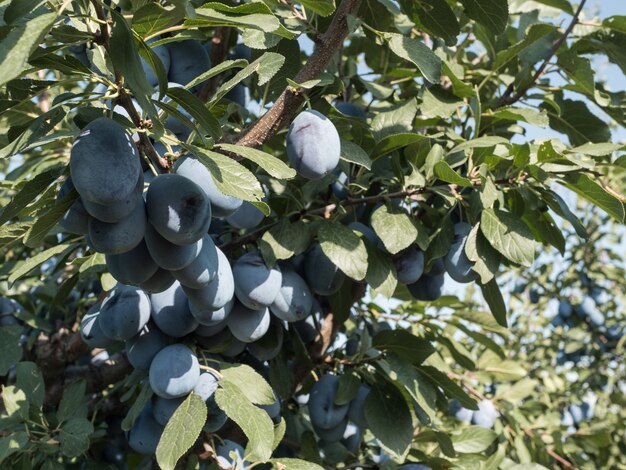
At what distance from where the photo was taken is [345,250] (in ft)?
3.80

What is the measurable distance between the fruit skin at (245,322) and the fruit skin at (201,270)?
0.28 meters

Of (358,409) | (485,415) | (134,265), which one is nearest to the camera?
(134,265)

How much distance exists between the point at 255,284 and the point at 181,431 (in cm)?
26

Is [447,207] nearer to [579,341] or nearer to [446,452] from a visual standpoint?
[446,452]

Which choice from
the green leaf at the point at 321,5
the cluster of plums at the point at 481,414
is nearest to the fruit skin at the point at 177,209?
the green leaf at the point at 321,5

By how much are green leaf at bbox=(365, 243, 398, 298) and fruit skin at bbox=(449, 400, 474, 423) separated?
36.8 inches

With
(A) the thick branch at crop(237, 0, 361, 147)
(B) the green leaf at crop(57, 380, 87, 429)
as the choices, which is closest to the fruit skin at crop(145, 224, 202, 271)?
(A) the thick branch at crop(237, 0, 361, 147)

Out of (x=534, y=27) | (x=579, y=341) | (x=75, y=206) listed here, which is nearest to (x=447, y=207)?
(x=534, y=27)

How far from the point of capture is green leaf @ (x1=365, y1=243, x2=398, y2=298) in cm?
121

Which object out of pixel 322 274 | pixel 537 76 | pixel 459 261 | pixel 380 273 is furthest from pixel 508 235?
pixel 537 76

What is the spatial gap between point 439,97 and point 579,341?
2258mm

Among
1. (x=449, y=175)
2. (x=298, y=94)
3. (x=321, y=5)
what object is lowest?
(x=449, y=175)

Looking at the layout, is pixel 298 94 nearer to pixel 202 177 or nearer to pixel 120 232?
pixel 202 177

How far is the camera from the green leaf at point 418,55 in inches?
40.9
